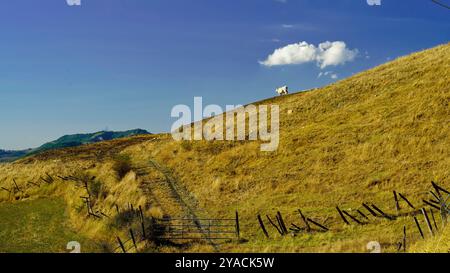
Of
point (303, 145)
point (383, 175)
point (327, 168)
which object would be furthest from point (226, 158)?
point (383, 175)

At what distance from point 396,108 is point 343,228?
3086cm

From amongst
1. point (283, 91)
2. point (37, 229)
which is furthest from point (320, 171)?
point (283, 91)

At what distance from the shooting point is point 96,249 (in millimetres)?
26453

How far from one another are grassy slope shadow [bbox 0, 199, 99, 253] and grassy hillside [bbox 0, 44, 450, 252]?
1488 millimetres

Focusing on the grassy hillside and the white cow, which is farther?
the white cow

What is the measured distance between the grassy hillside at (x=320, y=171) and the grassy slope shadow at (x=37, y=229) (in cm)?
149

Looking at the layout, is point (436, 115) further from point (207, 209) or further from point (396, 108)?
point (207, 209)

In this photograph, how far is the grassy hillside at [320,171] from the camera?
25.4 meters

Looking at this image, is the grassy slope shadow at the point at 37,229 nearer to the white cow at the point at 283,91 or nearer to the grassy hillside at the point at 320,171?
the grassy hillside at the point at 320,171

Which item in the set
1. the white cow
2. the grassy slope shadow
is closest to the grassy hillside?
the grassy slope shadow

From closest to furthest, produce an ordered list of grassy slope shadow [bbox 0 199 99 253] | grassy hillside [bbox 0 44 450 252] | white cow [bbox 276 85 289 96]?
1. grassy hillside [bbox 0 44 450 252]
2. grassy slope shadow [bbox 0 199 99 253]
3. white cow [bbox 276 85 289 96]

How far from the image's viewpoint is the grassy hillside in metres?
25.4

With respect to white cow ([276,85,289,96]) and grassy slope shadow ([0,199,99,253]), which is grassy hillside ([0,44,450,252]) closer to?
grassy slope shadow ([0,199,99,253])

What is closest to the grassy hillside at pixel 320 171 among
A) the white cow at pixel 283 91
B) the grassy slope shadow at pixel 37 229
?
the grassy slope shadow at pixel 37 229
